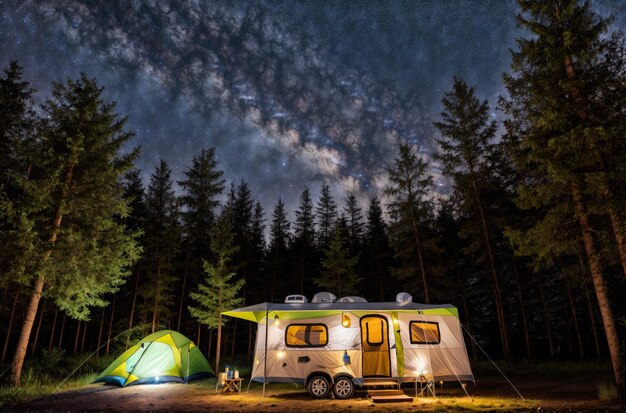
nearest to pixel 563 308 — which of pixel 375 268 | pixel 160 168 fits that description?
pixel 375 268

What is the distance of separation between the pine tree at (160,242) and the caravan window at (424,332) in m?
16.5

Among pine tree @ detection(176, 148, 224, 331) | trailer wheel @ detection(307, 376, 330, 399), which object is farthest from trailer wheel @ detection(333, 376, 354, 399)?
→ pine tree @ detection(176, 148, 224, 331)

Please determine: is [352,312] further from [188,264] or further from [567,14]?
[188,264]

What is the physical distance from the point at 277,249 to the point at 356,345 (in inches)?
965

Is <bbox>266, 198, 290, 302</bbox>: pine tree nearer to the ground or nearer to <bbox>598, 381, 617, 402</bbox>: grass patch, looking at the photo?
the ground

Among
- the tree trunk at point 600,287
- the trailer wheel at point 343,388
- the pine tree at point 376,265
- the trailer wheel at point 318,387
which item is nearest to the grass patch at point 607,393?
the tree trunk at point 600,287

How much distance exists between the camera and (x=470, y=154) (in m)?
21.2

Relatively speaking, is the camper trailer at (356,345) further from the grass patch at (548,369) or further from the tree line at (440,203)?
the grass patch at (548,369)

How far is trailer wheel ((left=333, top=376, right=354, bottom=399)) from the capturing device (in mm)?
11031

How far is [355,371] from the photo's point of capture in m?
11.4

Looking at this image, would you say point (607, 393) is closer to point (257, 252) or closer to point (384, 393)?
point (384, 393)

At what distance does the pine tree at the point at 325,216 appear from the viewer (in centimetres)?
4128

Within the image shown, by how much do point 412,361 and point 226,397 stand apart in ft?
19.4

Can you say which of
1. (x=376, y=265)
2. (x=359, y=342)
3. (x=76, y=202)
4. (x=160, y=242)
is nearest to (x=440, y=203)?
(x=376, y=265)
